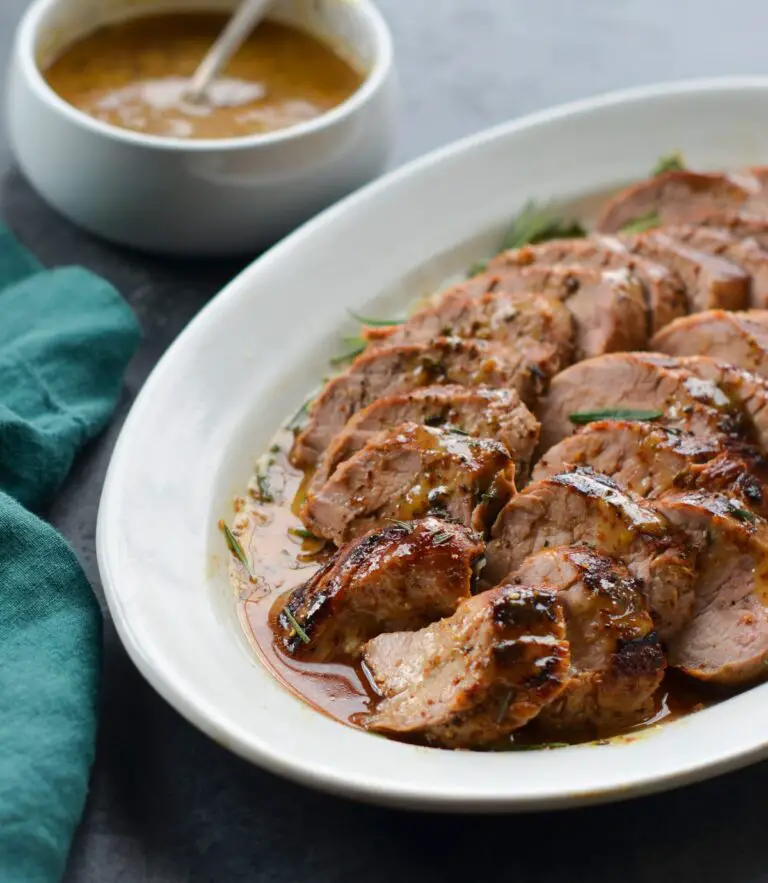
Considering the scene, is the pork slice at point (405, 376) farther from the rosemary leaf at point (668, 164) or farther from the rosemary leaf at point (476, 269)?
the rosemary leaf at point (668, 164)

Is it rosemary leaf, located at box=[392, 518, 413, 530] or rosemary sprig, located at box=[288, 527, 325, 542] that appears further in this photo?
rosemary sprig, located at box=[288, 527, 325, 542]

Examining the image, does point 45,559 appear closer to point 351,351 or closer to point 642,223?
point 351,351

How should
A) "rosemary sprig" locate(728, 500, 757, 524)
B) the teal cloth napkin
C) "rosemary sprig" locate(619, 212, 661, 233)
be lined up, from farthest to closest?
"rosemary sprig" locate(619, 212, 661, 233) → "rosemary sprig" locate(728, 500, 757, 524) → the teal cloth napkin

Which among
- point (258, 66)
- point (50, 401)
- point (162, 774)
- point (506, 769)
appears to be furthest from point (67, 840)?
point (258, 66)

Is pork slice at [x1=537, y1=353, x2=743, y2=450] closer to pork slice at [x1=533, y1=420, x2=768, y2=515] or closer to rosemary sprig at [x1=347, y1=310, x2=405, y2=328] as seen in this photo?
pork slice at [x1=533, y1=420, x2=768, y2=515]

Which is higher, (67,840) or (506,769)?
(506,769)

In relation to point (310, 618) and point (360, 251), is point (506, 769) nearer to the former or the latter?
point (310, 618)

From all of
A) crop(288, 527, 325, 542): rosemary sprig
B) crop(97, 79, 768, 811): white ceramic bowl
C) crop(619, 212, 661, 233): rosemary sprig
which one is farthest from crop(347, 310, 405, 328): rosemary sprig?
crop(619, 212, 661, 233): rosemary sprig
